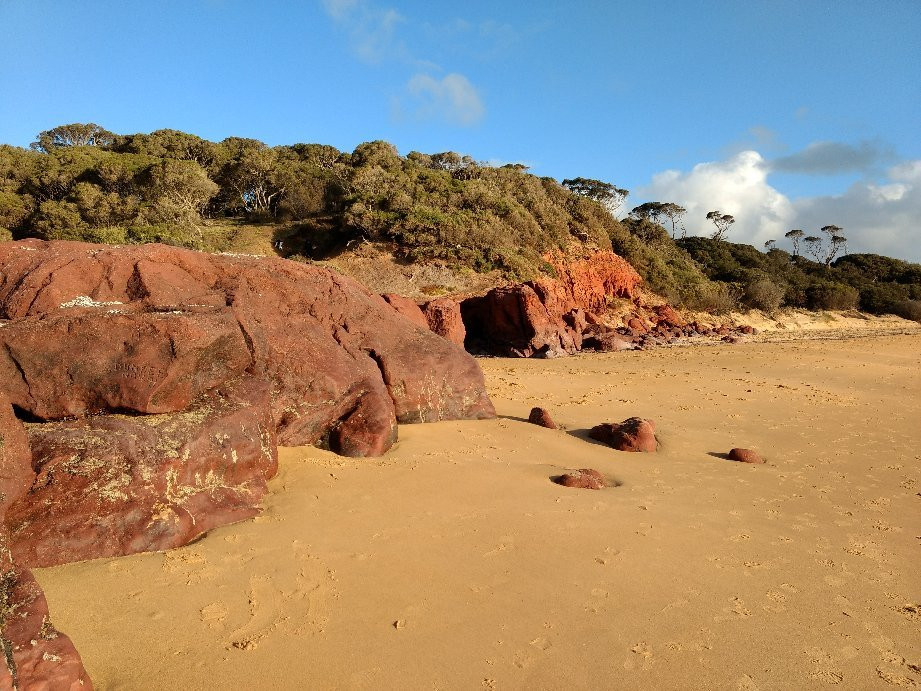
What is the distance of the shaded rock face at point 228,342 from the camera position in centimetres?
418

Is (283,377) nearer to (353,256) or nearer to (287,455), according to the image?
(287,455)

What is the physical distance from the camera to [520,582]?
3574mm

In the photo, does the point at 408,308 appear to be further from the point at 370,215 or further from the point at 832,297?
the point at 832,297

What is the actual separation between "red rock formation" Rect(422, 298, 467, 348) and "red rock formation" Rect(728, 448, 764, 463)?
9914 millimetres

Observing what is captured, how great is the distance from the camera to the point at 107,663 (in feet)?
8.55

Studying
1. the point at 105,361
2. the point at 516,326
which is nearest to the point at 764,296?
the point at 516,326

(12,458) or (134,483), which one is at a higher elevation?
(12,458)

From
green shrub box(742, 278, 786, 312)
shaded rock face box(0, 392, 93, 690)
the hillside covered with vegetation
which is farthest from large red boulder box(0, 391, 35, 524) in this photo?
green shrub box(742, 278, 786, 312)

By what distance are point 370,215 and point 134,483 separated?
24445 millimetres

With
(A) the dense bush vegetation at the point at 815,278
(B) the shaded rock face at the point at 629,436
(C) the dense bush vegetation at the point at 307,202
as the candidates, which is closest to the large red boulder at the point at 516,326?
(C) the dense bush vegetation at the point at 307,202

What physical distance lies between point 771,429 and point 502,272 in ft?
56.9

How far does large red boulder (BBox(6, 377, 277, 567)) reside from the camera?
339cm

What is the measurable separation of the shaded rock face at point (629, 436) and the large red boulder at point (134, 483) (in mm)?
4729

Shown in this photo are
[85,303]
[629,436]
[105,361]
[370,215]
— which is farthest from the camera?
[370,215]
